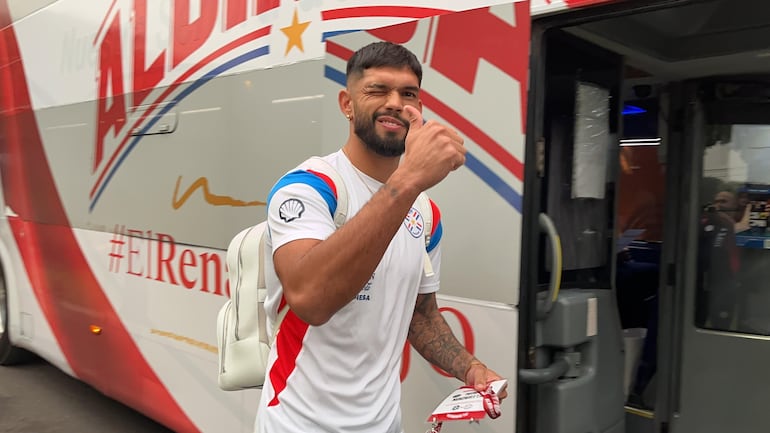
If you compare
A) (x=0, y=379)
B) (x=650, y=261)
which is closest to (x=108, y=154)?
(x=0, y=379)

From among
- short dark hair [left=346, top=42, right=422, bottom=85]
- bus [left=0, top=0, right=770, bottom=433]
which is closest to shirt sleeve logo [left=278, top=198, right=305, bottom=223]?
short dark hair [left=346, top=42, right=422, bottom=85]

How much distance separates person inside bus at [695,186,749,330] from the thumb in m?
2.53

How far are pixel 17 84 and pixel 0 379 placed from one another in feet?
8.41

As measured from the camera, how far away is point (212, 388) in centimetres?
334

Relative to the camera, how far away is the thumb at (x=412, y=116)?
1.55m

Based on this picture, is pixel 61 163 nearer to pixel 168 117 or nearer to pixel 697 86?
pixel 168 117

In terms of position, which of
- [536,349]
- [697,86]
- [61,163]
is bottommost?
[536,349]

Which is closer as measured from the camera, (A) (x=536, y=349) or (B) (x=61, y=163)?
(A) (x=536, y=349)

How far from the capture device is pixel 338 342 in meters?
1.63

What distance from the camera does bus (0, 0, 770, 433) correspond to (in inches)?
84.3

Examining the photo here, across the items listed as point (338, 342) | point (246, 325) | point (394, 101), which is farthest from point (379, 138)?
point (246, 325)

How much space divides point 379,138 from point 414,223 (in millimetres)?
274
